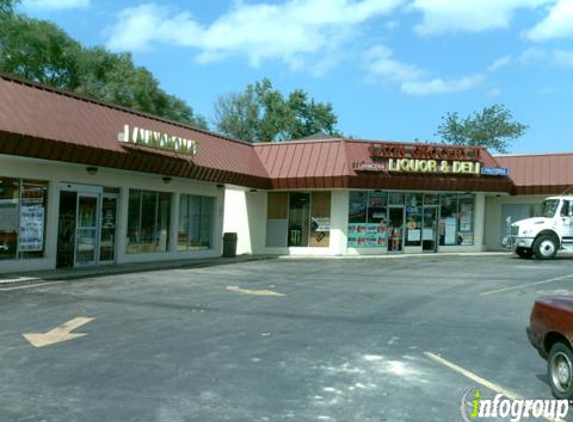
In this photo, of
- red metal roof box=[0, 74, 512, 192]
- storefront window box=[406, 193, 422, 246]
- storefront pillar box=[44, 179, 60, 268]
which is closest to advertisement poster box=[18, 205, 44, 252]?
storefront pillar box=[44, 179, 60, 268]

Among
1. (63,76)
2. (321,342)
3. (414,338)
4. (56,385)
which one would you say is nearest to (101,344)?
(56,385)

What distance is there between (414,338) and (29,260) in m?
12.2

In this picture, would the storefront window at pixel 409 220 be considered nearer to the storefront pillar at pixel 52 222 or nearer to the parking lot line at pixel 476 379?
the storefront pillar at pixel 52 222

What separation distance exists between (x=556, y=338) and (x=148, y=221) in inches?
695

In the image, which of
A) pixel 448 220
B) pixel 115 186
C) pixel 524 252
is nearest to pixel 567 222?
pixel 524 252

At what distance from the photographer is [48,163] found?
1744 centimetres

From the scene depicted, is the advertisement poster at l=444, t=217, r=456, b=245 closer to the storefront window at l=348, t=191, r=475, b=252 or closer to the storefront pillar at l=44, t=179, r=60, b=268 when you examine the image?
the storefront window at l=348, t=191, r=475, b=252

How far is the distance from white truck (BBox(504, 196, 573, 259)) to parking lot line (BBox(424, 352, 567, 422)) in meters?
18.9

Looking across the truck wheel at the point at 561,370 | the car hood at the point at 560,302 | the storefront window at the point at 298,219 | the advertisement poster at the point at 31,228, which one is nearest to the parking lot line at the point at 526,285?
the car hood at the point at 560,302

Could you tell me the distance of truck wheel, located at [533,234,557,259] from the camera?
2502 cm

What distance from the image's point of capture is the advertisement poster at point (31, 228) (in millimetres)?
17109

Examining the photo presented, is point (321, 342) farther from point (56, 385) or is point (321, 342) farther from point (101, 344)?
point (56, 385)

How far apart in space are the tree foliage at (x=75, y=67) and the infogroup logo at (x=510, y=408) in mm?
46383

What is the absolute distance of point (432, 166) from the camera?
91.2 feet
